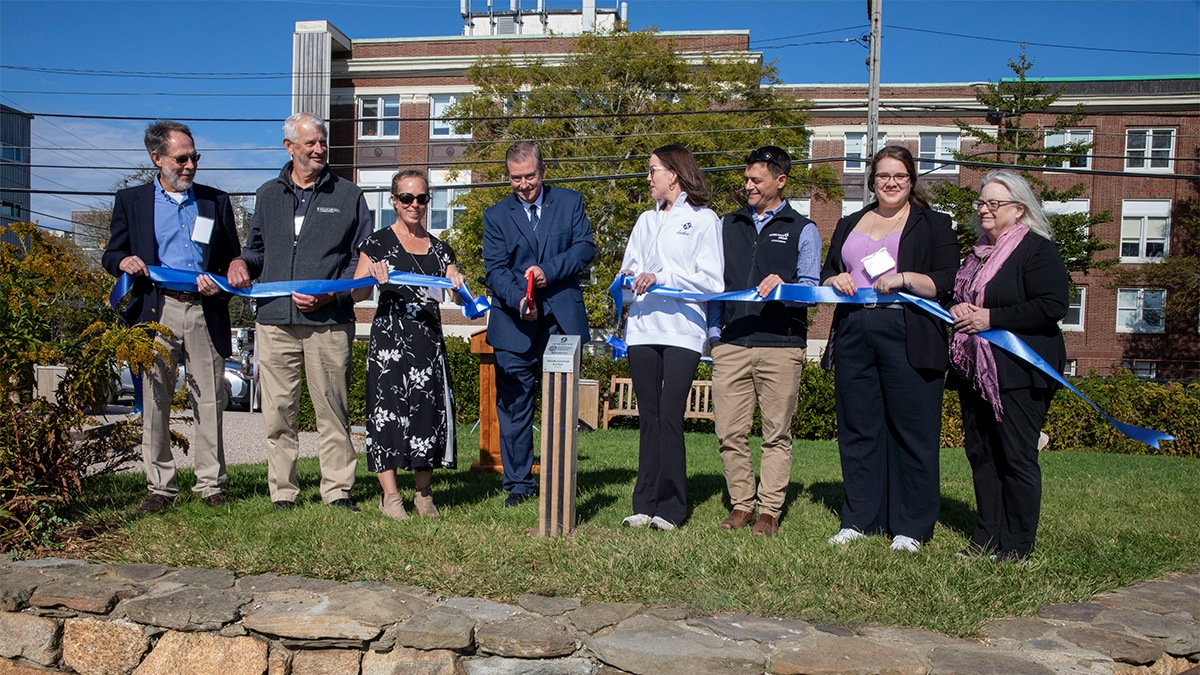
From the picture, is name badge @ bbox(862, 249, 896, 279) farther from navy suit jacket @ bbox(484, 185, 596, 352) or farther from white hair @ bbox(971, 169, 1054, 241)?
navy suit jacket @ bbox(484, 185, 596, 352)

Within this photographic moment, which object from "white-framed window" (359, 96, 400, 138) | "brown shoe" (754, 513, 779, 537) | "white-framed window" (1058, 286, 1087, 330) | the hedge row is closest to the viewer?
"brown shoe" (754, 513, 779, 537)

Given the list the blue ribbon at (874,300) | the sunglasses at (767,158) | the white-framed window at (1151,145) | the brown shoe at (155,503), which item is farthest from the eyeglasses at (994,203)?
the white-framed window at (1151,145)

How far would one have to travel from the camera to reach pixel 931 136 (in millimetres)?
35562

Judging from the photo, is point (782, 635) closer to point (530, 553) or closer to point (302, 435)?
point (530, 553)

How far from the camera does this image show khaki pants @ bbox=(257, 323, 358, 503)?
5.55 metres

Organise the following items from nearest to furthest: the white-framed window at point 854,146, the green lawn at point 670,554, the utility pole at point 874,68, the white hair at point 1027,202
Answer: the green lawn at point 670,554
the white hair at point 1027,202
the utility pole at point 874,68
the white-framed window at point 854,146

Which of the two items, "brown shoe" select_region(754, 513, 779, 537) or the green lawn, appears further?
"brown shoe" select_region(754, 513, 779, 537)

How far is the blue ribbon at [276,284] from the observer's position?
535 cm

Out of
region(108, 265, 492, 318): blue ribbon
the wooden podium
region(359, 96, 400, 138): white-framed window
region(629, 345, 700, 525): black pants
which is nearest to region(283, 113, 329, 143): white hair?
region(108, 265, 492, 318): blue ribbon

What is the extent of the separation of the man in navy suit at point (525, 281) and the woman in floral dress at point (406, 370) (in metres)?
0.44

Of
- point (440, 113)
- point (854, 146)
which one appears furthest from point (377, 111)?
point (854, 146)

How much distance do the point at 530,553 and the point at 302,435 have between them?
42.3 feet

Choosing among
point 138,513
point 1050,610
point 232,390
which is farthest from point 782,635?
point 232,390

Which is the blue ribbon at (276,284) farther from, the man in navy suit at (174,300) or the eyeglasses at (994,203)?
the eyeglasses at (994,203)
